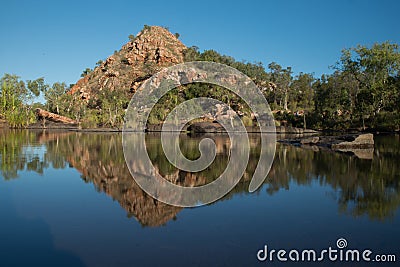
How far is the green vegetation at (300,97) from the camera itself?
53000 mm

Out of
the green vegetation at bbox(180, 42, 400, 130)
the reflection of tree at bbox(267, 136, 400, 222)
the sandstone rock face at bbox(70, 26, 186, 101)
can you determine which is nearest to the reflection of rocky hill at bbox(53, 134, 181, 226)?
the reflection of tree at bbox(267, 136, 400, 222)

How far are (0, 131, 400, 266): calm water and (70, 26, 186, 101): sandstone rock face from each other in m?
97.4

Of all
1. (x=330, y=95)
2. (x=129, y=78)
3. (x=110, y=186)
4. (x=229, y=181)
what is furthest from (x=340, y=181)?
(x=129, y=78)

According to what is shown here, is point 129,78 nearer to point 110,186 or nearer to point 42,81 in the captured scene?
point 42,81

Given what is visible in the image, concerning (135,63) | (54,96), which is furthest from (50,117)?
(135,63)

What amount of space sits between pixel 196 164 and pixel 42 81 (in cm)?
9262

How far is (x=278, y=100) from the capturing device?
91.9 metres

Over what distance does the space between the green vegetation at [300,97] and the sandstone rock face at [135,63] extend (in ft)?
17.3

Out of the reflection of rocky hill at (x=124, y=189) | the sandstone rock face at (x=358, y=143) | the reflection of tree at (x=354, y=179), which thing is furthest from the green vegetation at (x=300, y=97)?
the reflection of rocky hill at (x=124, y=189)

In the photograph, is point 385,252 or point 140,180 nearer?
point 385,252

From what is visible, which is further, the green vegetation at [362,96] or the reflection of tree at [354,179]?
the green vegetation at [362,96]

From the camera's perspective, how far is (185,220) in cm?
823

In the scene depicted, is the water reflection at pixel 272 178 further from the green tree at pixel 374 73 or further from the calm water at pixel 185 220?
the green tree at pixel 374 73

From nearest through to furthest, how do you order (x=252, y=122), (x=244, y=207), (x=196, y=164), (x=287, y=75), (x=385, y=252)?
(x=385, y=252), (x=244, y=207), (x=196, y=164), (x=252, y=122), (x=287, y=75)
